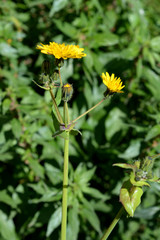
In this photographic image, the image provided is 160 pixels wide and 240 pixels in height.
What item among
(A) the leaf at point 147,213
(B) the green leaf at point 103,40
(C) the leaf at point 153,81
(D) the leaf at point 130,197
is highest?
(B) the green leaf at point 103,40

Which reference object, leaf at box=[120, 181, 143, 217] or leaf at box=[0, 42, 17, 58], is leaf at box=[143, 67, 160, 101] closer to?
leaf at box=[0, 42, 17, 58]

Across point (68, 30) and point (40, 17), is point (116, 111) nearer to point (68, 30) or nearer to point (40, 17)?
point (68, 30)

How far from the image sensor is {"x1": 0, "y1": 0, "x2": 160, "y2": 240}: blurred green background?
75.2 inches

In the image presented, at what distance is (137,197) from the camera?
107 cm

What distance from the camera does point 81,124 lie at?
Answer: 231cm

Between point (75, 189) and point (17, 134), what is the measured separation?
53 centimetres

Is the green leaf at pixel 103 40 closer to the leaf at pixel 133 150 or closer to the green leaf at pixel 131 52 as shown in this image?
the green leaf at pixel 131 52

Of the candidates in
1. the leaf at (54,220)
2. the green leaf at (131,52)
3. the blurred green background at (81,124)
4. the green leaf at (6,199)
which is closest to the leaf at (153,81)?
the blurred green background at (81,124)

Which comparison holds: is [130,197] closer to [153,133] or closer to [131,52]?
[153,133]

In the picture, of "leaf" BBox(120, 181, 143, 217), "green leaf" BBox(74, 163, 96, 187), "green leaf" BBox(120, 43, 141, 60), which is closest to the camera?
"leaf" BBox(120, 181, 143, 217)

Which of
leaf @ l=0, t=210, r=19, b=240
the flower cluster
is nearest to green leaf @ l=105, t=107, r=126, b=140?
leaf @ l=0, t=210, r=19, b=240

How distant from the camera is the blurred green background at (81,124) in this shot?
1911 millimetres

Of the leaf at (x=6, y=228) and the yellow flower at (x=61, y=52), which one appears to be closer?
the yellow flower at (x=61, y=52)

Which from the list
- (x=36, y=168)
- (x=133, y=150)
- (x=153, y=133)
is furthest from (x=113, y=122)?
(x=36, y=168)
